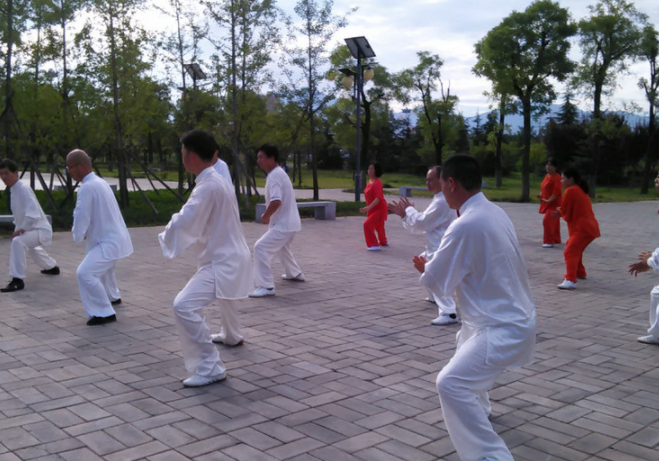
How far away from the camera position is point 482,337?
3.61 metres

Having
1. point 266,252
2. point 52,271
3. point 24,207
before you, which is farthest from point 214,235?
point 52,271

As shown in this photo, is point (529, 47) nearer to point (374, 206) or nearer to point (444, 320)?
point (374, 206)

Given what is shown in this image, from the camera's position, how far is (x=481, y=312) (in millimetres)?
3627

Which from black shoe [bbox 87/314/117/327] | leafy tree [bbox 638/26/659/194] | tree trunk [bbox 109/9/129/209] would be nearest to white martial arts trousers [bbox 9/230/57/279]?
black shoe [bbox 87/314/117/327]

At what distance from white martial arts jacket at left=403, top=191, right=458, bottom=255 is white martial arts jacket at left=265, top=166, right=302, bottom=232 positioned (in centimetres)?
205

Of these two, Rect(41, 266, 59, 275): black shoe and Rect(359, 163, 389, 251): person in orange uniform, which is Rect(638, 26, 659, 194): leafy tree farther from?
Rect(41, 266, 59, 275): black shoe

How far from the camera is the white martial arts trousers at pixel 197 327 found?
502cm

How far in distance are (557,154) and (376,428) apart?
148 feet

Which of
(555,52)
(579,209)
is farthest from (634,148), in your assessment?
(579,209)

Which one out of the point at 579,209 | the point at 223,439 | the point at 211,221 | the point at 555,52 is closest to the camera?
the point at 223,439

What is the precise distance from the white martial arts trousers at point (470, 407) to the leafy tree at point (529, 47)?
26.2 m

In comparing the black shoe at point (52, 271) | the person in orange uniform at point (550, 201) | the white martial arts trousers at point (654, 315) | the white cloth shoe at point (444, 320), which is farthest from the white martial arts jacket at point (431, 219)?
the person in orange uniform at point (550, 201)

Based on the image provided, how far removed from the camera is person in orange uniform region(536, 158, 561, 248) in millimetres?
13531

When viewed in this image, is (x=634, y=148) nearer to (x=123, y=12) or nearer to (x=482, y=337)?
(x=123, y=12)
